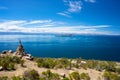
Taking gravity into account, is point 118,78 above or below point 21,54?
below

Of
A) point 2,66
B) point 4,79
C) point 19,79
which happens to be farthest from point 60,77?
point 2,66

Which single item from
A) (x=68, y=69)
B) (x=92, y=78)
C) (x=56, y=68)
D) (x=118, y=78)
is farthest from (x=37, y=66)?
(x=118, y=78)

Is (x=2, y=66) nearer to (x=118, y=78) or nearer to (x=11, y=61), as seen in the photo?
(x=11, y=61)

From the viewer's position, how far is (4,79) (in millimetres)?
16938

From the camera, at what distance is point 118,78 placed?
845 inches

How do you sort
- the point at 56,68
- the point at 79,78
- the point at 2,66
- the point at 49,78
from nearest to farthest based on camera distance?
the point at 49,78, the point at 79,78, the point at 2,66, the point at 56,68

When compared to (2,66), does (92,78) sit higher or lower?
lower

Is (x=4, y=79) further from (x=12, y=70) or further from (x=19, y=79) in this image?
(x=12, y=70)

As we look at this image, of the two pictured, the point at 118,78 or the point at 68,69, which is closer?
the point at 118,78

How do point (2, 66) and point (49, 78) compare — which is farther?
point (2, 66)

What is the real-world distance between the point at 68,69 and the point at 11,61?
8.07 meters

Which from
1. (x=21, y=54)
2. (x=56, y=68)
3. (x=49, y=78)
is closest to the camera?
(x=49, y=78)

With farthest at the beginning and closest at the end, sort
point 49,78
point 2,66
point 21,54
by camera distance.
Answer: point 21,54, point 2,66, point 49,78

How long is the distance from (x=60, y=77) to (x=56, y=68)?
4.80 meters
